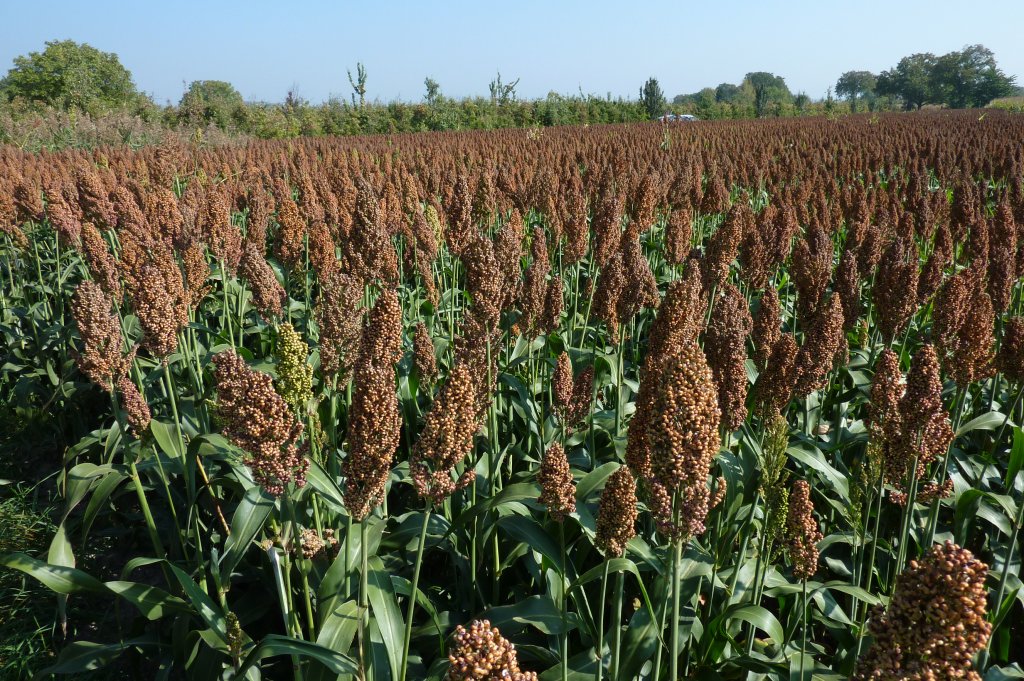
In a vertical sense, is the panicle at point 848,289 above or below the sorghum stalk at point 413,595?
above

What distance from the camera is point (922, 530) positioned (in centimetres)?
352

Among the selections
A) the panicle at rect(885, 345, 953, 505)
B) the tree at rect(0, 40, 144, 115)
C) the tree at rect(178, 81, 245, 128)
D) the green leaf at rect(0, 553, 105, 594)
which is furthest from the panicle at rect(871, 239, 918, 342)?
the tree at rect(0, 40, 144, 115)

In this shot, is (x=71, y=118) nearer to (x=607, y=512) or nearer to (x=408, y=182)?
(x=408, y=182)

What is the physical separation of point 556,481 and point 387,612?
1032 millimetres

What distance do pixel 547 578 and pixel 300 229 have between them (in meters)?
2.91

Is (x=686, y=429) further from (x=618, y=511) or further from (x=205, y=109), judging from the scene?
(x=205, y=109)

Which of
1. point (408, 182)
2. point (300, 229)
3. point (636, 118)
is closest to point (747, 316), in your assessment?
point (300, 229)

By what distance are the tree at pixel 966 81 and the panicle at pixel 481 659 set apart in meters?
122

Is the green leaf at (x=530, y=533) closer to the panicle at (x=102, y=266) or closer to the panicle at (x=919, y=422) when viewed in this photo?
the panicle at (x=919, y=422)

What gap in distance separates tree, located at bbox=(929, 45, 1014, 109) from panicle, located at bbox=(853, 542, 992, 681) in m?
122

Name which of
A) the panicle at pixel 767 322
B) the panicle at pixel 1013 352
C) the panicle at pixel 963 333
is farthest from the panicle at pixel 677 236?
the panicle at pixel 1013 352

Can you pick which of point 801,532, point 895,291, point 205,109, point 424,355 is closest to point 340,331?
point 424,355

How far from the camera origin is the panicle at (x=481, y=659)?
0.97m

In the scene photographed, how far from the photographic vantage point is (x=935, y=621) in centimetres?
105
